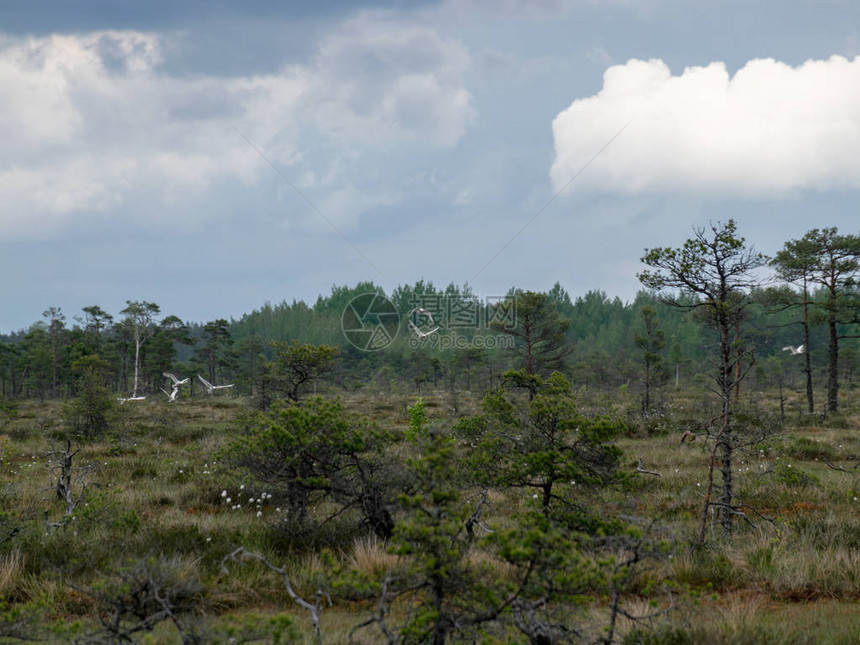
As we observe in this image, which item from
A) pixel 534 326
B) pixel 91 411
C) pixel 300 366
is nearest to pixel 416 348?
pixel 534 326

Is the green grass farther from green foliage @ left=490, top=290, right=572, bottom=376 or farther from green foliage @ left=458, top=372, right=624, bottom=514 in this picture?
green foliage @ left=490, top=290, right=572, bottom=376

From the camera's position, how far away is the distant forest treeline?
51438 millimetres

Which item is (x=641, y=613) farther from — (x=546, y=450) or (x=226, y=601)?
(x=226, y=601)

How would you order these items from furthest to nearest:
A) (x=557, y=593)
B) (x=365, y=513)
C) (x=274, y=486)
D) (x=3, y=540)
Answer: (x=274, y=486)
(x=365, y=513)
(x=3, y=540)
(x=557, y=593)

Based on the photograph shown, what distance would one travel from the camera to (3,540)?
21.2 feet

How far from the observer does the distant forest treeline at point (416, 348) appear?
5144 cm

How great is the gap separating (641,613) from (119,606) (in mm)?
4135

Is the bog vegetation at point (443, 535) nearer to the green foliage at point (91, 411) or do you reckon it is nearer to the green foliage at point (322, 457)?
the green foliage at point (322, 457)

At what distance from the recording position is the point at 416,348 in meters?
74.7

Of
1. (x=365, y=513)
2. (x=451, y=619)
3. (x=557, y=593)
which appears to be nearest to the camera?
(x=451, y=619)

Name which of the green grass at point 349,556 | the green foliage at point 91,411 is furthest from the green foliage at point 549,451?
the green foliage at point 91,411

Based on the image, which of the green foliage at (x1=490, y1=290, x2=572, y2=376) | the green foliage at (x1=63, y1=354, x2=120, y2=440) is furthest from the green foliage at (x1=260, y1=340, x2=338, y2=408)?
the green foliage at (x1=490, y1=290, x2=572, y2=376)

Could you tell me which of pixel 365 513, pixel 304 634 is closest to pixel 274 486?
pixel 365 513

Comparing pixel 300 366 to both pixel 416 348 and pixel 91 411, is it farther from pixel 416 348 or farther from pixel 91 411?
pixel 416 348
